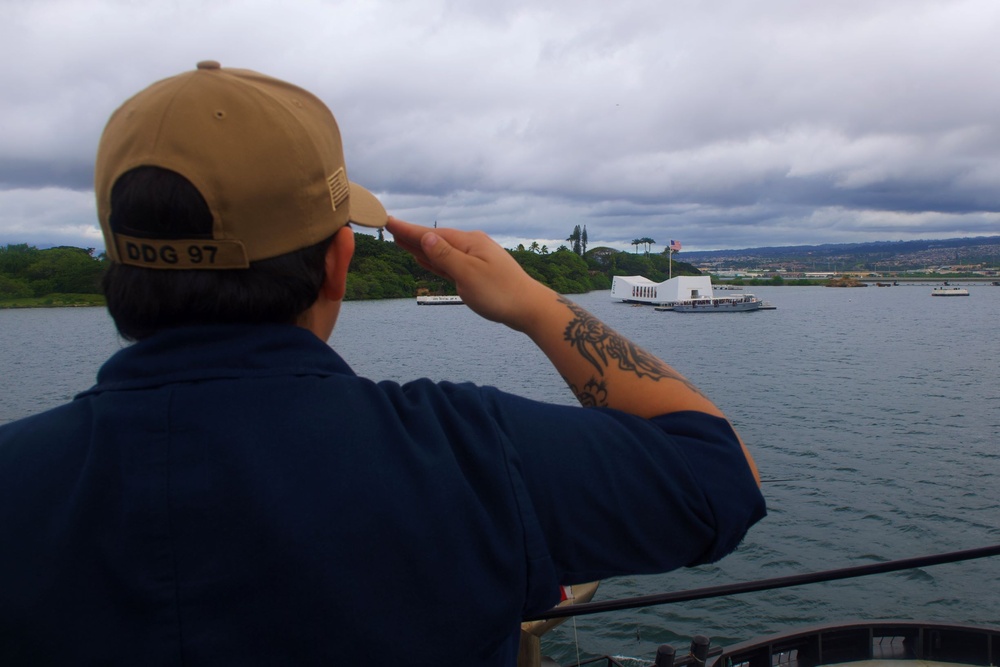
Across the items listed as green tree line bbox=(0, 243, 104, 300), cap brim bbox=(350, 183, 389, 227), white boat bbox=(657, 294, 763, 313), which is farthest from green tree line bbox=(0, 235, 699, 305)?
cap brim bbox=(350, 183, 389, 227)

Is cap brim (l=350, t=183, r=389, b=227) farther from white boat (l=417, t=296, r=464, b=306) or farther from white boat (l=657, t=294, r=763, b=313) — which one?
white boat (l=417, t=296, r=464, b=306)

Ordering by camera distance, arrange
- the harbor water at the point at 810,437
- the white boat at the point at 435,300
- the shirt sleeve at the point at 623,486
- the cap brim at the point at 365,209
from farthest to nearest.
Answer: the white boat at the point at 435,300, the harbor water at the point at 810,437, the cap brim at the point at 365,209, the shirt sleeve at the point at 623,486

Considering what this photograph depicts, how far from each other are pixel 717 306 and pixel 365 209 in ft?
204

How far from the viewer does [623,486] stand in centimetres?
80

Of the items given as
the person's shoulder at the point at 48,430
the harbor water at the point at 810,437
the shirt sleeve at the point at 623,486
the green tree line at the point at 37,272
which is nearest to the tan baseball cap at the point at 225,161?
the person's shoulder at the point at 48,430

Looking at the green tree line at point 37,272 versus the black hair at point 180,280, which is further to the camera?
the green tree line at point 37,272

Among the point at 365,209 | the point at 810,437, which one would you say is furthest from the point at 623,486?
the point at 810,437

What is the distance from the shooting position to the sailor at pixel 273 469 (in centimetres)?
66

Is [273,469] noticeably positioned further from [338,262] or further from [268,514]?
[338,262]

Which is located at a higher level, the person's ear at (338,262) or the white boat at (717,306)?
the person's ear at (338,262)

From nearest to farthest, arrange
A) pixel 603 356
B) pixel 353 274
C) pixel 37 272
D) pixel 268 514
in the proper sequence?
1. pixel 268 514
2. pixel 603 356
3. pixel 37 272
4. pixel 353 274

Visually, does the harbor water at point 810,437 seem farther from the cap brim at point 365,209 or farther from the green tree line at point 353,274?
the green tree line at point 353,274

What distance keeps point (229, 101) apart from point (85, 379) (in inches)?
1142

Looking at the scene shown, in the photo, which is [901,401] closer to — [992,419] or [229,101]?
[992,419]
